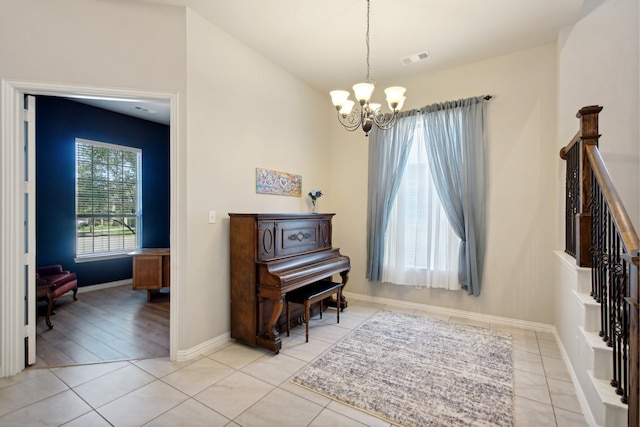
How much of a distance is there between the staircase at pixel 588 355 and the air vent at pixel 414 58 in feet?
8.45

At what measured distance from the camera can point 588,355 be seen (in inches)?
73.9

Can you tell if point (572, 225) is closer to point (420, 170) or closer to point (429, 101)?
point (420, 170)

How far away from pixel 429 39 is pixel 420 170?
4.97 ft

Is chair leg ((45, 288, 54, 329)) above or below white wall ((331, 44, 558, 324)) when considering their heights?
below

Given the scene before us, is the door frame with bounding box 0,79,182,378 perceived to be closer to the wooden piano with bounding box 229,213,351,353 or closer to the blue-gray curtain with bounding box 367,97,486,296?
the wooden piano with bounding box 229,213,351,353

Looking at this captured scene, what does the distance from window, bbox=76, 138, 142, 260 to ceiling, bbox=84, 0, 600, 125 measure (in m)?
3.54

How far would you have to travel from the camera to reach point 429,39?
314 cm

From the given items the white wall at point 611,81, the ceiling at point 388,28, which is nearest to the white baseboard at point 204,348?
the ceiling at point 388,28

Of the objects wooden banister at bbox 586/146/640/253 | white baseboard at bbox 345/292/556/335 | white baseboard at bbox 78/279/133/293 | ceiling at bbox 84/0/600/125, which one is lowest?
white baseboard at bbox 345/292/556/335

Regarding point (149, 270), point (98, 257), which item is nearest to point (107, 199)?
point (98, 257)

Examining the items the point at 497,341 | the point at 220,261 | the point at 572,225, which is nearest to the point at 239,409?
the point at 220,261

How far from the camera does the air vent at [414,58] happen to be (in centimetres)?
344

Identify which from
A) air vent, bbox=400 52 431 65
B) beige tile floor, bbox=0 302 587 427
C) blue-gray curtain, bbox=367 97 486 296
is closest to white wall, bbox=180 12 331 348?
beige tile floor, bbox=0 302 587 427

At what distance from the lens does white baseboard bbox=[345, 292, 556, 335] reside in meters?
3.33
